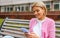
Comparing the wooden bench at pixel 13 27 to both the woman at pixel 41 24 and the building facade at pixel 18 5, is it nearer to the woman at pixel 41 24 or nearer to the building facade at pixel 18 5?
the woman at pixel 41 24

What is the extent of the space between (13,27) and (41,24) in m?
2.17

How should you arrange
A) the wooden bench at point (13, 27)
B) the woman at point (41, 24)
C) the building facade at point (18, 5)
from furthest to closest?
the building facade at point (18, 5) → the wooden bench at point (13, 27) → the woman at point (41, 24)

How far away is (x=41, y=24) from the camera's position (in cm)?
222

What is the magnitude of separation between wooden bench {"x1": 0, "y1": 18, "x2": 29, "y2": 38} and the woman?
5.58ft

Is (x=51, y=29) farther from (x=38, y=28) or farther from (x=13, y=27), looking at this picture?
(x=13, y=27)

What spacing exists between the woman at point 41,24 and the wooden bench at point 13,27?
1701 millimetres

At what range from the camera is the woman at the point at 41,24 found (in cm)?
213

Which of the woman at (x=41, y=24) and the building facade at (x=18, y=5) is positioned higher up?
the building facade at (x=18, y=5)

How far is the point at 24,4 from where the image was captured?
28.3 meters

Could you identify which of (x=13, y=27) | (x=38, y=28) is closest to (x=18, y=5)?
(x=13, y=27)

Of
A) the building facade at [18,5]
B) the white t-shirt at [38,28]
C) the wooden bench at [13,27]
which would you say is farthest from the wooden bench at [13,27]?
the building facade at [18,5]

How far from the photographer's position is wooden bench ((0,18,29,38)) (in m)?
4.01

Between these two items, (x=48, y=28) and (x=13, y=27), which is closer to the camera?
(x=48, y=28)

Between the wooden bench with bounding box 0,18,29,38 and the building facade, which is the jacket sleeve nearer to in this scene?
the wooden bench with bounding box 0,18,29,38
